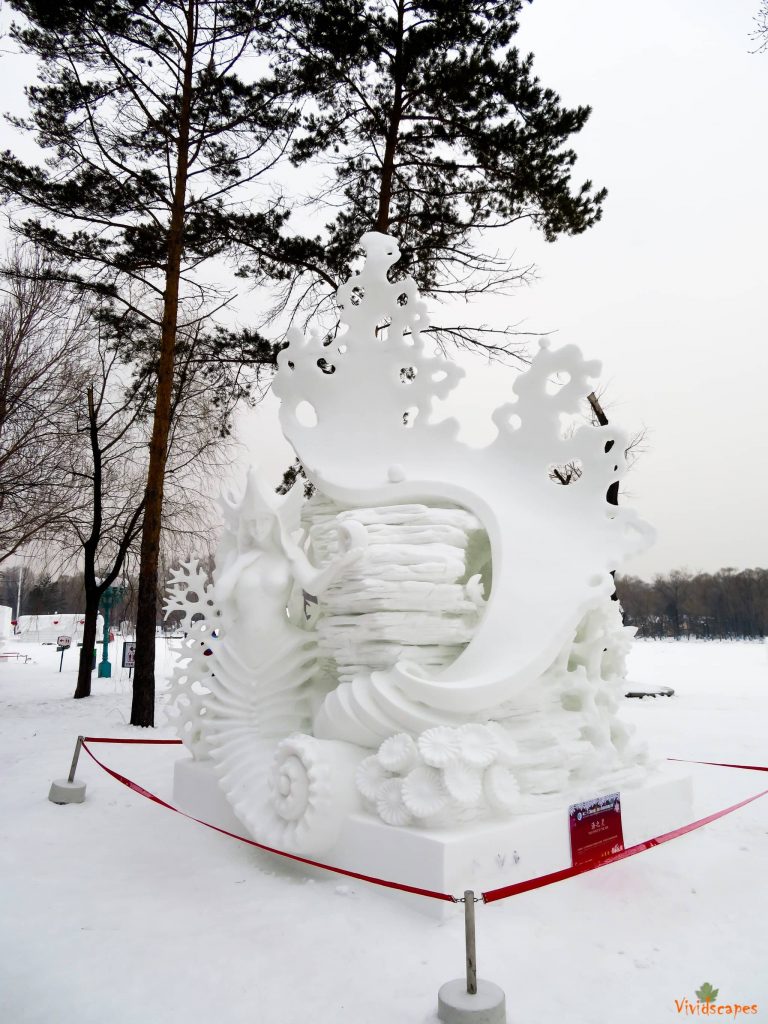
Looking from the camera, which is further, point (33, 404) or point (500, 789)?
point (33, 404)

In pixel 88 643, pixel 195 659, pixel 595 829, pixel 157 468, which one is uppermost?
pixel 157 468

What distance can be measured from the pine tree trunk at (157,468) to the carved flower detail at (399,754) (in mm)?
5569

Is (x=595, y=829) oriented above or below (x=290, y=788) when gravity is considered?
below

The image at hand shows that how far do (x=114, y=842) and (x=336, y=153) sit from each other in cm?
777

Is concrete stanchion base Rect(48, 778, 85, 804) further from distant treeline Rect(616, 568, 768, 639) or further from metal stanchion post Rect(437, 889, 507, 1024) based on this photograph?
distant treeline Rect(616, 568, 768, 639)

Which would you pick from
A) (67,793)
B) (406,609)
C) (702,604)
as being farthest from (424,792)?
(702,604)

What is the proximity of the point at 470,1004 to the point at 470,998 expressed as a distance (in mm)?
40

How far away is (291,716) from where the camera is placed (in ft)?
14.8

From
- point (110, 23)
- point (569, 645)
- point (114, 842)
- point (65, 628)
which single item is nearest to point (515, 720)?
point (569, 645)

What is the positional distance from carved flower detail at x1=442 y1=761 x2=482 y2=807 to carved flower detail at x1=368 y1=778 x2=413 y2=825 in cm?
23

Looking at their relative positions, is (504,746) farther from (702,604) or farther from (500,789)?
(702,604)

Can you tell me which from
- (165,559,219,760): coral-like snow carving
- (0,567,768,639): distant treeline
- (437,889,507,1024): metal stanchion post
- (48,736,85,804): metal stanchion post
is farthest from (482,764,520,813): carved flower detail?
(0,567,768,639): distant treeline

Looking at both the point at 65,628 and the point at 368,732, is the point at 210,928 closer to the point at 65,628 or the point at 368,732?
the point at 368,732

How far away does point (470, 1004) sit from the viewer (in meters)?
2.33
